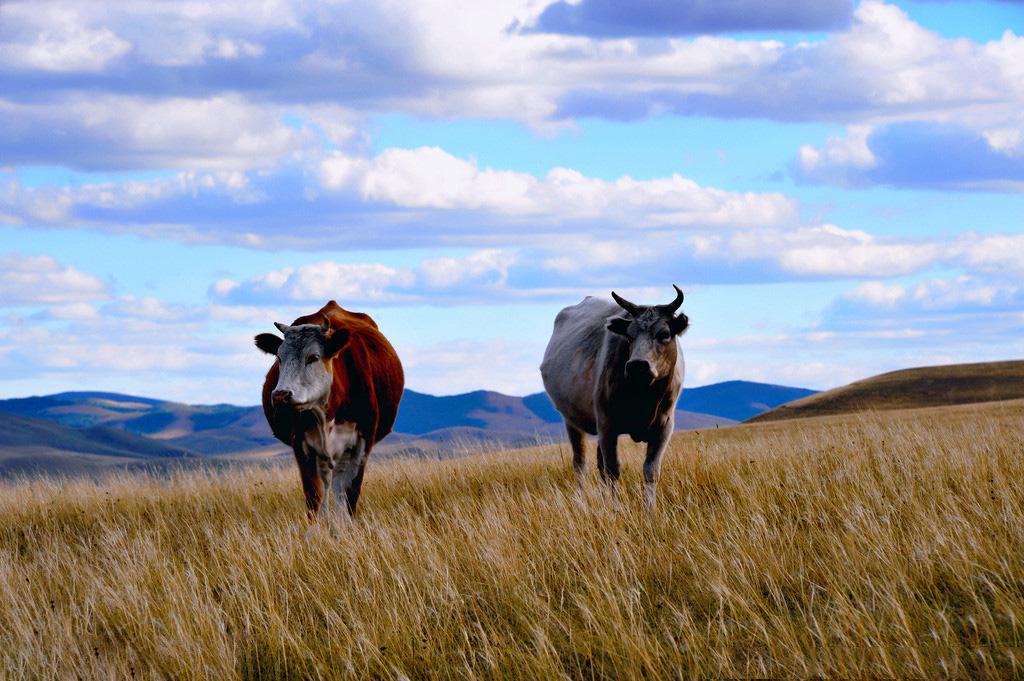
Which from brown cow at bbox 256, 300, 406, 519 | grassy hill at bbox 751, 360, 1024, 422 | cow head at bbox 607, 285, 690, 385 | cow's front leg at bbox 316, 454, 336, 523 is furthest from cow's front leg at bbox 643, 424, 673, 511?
grassy hill at bbox 751, 360, 1024, 422

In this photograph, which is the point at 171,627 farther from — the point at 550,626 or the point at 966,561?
the point at 966,561

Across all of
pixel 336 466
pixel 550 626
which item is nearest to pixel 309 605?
pixel 550 626

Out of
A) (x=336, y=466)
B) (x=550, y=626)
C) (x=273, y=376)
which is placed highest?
(x=273, y=376)

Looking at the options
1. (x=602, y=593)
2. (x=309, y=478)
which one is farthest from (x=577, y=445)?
(x=602, y=593)

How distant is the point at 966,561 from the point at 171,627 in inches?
198

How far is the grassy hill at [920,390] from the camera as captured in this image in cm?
3108

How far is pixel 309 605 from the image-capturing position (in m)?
7.71

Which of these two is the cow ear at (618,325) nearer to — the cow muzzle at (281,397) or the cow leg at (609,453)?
the cow leg at (609,453)

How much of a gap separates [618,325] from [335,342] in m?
2.76

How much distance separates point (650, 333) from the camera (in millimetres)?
10766

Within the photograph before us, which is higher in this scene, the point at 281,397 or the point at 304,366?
the point at 304,366

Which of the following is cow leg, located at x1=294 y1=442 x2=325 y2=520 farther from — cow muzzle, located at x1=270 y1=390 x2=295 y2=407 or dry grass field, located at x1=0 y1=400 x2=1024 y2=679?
cow muzzle, located at x1=270 y1=390 x2=295 y2=407

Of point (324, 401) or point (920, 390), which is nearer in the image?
point (324, 401)

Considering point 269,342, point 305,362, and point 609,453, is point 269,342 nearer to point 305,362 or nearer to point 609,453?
point 305,362
